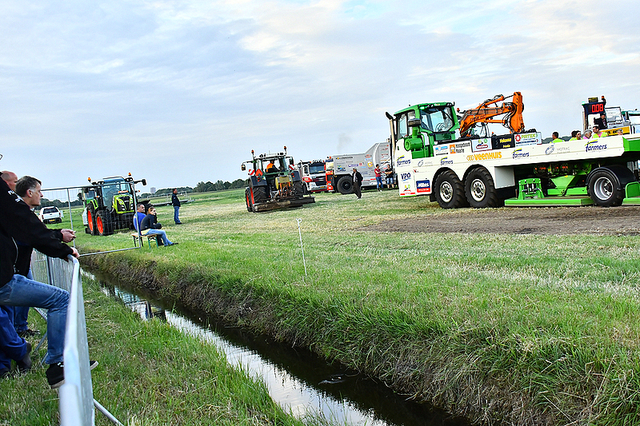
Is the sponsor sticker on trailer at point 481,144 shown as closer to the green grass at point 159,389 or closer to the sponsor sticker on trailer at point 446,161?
the sponsor sticker on trailer at point 446,161

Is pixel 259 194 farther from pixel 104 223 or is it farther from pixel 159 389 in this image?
pixel 159 389

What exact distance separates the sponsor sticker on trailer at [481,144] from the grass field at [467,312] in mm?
5521

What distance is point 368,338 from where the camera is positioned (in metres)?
5.01

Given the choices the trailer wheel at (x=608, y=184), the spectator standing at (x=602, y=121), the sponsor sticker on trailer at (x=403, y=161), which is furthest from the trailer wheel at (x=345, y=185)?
the trailer wheel at (x=608, y=184)

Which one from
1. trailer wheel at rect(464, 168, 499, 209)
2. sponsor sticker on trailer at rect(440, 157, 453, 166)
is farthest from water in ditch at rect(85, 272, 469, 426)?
sponsor sticker on trailer at rect(440, 157, 453, 166)

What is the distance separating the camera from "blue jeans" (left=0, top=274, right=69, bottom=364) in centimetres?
409

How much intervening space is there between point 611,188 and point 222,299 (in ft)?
29.2

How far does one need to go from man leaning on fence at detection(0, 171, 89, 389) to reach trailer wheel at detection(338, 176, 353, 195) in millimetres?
30366

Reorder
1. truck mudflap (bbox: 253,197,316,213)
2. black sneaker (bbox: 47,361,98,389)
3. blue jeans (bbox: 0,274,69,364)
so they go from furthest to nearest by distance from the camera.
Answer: truck mudflap (bbox: 253,197,316,213) < blue jeans (bbox: 0,274,69,364) < black sneaker (bbox: 47,361,98,389)

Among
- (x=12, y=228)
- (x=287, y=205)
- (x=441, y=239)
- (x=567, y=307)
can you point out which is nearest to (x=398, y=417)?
(x=567, y=307)

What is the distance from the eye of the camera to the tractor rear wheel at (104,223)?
20609 millimetres

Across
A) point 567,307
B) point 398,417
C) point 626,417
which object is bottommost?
point 398,417

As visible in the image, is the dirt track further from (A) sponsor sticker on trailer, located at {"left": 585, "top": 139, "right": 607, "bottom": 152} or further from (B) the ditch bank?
(B) the ditch bank

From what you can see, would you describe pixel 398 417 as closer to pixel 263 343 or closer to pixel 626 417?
pixel 626 417
